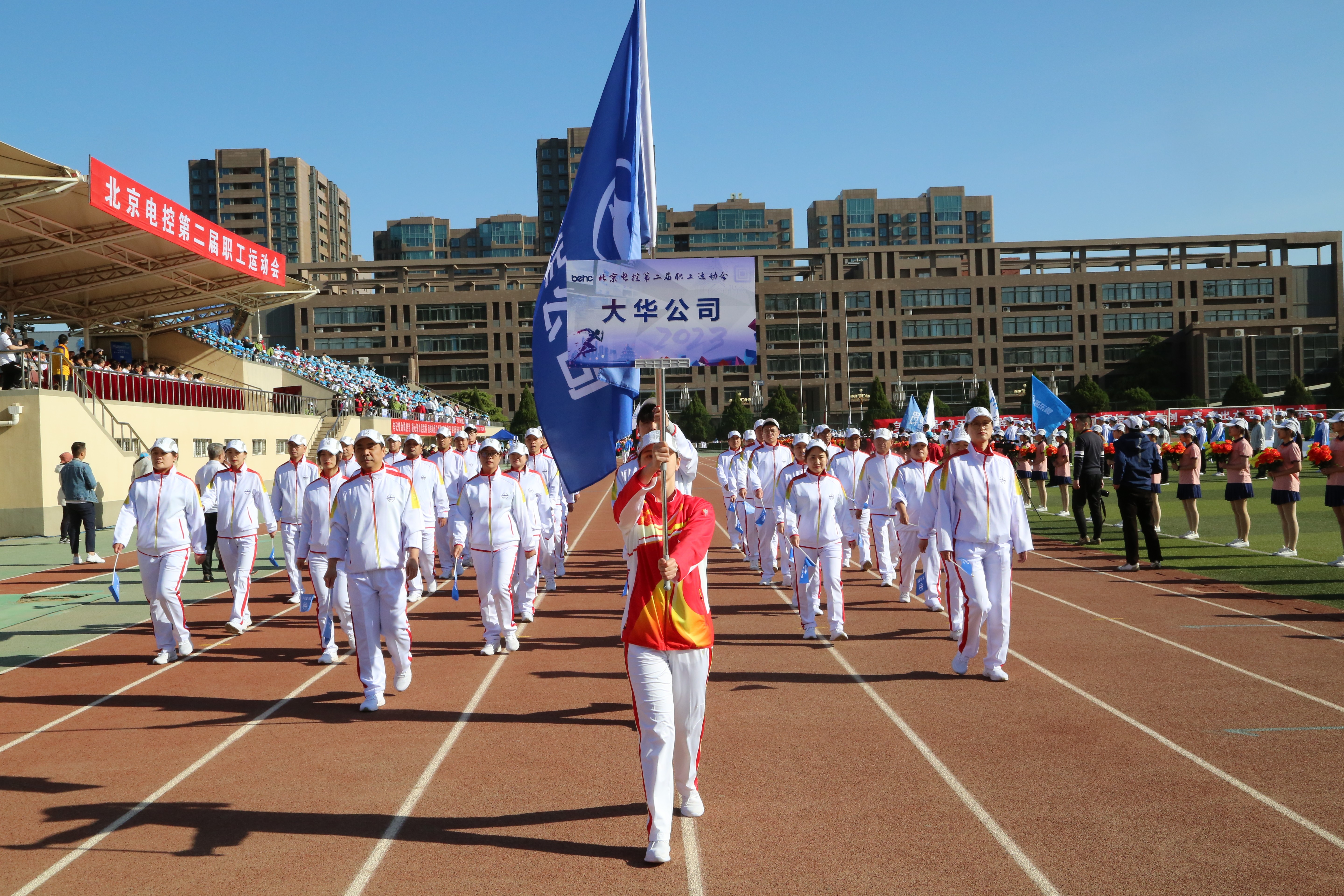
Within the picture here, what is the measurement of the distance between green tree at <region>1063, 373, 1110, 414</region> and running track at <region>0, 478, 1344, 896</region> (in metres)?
70.9

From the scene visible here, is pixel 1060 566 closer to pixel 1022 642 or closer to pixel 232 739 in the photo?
pixel 1022 642

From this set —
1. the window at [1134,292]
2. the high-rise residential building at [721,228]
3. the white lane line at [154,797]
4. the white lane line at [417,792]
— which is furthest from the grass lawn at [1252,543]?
the high-rise residential building at [721,228]

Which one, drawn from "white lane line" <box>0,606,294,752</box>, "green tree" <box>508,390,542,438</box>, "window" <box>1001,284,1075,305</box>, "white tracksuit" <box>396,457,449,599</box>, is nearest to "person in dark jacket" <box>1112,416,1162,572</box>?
"white tracksuit" <box>396,457,449,599</box>

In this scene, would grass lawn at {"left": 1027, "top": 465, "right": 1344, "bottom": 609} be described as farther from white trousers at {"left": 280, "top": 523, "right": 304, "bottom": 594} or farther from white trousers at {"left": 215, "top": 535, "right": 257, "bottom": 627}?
white trousers at {"left": 215, "top": 535, "right": 257, "bottom": 627}

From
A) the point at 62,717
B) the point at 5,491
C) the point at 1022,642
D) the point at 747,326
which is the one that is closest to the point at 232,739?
A: the point at 62,717

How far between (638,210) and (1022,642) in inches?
211

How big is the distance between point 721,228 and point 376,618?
14069 cm

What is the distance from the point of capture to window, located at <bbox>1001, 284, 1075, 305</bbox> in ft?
346

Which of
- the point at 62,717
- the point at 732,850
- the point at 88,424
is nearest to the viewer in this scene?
the point at 732,850

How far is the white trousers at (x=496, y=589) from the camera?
957 centimetres

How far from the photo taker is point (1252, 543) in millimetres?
16281

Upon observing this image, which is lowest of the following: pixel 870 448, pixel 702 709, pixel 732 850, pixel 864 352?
pixel 732 850

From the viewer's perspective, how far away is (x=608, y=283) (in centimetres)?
547

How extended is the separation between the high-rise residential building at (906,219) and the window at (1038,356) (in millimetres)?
54470
